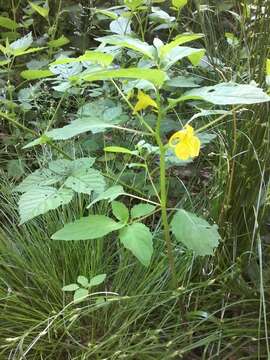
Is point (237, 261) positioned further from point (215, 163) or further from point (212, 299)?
point (215, 163)

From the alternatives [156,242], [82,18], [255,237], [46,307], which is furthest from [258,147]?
[82,18]

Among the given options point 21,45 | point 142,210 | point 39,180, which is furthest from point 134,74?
point 21,45

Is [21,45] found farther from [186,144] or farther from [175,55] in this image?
[186,144]

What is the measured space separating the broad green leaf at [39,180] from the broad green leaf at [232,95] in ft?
1.17

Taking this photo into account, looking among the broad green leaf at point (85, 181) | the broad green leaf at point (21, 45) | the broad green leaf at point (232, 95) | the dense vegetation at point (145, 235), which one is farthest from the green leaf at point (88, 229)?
the broad green leaf at point (21, 45)

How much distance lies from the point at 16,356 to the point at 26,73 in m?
0.58

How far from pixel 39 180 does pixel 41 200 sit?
0.39ft

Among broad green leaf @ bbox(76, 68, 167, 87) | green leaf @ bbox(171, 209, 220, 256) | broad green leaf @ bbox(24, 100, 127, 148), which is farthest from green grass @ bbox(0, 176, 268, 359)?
broad green leaf @ bbox(76, 68, 167, 87)

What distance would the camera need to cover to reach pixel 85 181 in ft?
3.66

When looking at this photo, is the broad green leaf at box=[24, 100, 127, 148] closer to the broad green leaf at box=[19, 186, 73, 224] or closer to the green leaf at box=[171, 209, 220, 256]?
the broad green leaf at box=[19, 186, 73, 224]

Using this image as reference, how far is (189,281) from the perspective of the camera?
1.19 meters

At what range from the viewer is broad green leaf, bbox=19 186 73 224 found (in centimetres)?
104

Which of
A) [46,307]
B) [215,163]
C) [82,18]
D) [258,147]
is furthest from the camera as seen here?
[82,18]

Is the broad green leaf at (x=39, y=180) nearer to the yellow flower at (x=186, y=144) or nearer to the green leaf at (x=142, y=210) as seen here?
the green leaf at (x=142, y=210)
